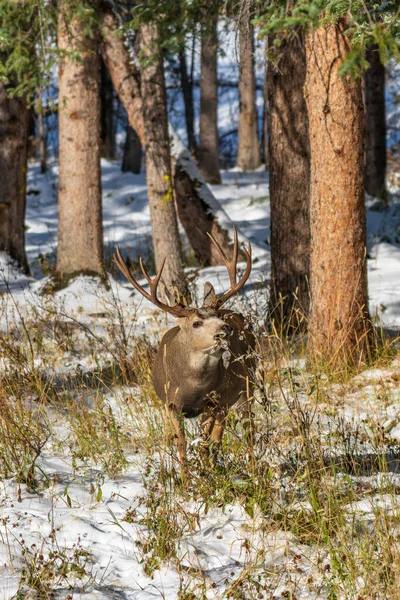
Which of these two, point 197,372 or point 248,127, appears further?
point 248,127

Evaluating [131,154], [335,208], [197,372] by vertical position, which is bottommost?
[197,372]

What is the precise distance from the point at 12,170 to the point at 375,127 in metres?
7.81

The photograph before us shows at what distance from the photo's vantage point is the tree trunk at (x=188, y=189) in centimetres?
1131

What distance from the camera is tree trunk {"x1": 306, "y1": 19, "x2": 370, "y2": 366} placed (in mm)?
6445

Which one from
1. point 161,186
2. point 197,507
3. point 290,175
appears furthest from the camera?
point 161,186

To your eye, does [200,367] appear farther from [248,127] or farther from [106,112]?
[106,112]

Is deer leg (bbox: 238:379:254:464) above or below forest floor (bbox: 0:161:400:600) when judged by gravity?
above

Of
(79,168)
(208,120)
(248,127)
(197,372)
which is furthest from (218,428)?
(248,127)

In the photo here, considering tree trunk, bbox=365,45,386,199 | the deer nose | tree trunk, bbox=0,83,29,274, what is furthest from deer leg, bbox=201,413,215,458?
tree trunk, bbox=365,45,386,199

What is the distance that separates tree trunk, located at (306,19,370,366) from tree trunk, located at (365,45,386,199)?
893 centimetres

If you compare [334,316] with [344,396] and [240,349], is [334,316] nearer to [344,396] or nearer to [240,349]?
[344,396]

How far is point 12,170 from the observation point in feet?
39.7

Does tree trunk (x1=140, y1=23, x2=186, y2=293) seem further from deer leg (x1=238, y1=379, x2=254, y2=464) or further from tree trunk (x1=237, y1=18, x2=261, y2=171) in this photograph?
tree trunk (x1=237, y1=18, x2=261, y2=171)

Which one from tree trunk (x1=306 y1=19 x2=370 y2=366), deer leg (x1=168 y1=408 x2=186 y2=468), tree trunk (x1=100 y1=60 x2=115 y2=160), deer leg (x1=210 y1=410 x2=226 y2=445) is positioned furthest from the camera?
tree trunk (x1=100 y1=60 x2=115 y2=160)
